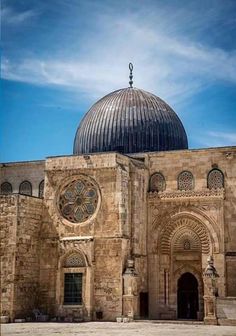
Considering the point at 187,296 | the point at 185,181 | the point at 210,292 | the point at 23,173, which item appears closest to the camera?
the point at 210,292

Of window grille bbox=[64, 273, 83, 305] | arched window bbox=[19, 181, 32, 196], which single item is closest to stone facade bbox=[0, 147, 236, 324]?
window grille bbox=[64, 273, 83, 305]

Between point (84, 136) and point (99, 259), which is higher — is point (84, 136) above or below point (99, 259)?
above

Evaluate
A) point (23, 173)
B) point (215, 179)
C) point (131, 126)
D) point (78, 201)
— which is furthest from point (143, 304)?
point (23, 173)

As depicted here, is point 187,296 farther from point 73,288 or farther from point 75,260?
point 75,260

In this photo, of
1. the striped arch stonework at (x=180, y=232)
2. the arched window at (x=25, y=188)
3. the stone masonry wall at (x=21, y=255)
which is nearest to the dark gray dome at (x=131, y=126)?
the arched window at (x=25, y=188)

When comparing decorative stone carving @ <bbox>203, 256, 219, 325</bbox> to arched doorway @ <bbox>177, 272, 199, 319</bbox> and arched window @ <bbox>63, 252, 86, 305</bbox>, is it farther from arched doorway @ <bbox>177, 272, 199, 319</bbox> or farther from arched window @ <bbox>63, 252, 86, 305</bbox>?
arched window @ <bbox>63, 252, 86, 305</bbox>

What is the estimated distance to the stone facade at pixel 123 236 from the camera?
20.9 m

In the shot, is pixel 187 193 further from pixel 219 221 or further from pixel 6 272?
pixel 6 272

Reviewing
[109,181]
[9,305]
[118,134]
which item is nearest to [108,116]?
[118,134]

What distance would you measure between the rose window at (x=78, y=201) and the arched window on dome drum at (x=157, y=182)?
8.37 ft

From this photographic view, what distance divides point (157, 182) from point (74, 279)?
5.26 m

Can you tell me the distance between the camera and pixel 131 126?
81.4 ft

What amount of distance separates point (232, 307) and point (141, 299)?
4061mm

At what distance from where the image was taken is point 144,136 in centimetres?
2469
